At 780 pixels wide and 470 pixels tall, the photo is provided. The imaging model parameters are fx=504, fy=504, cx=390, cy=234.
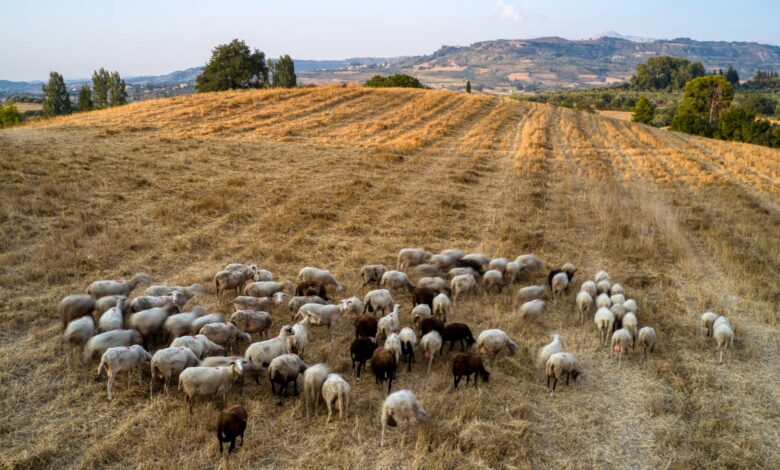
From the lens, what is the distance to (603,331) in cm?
1016

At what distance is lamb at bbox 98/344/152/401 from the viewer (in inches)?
300

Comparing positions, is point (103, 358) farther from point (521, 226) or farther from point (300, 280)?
point (521, 226)

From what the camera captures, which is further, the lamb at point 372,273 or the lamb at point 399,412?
the lamb at point 372,273

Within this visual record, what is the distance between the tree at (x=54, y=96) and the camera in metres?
77.5

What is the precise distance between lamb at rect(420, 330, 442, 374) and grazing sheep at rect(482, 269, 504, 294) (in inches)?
135

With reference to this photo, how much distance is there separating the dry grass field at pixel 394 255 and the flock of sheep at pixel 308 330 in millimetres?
330

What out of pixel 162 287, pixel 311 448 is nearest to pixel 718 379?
pixel 311 448

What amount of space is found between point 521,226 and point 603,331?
729 cm

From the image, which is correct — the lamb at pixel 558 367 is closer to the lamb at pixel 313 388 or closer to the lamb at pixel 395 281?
the lamb at pixel 313 388

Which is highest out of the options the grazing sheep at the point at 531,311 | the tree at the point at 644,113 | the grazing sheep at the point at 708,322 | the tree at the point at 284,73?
the tree at the point at 284,73

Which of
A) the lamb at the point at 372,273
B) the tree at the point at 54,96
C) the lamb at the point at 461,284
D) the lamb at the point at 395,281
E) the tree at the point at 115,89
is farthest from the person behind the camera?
the tree at the point at 115,89

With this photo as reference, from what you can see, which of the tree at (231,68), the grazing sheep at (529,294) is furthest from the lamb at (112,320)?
the tree at (231,68)

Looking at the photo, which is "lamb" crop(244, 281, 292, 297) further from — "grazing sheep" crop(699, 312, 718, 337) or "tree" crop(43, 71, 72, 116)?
"tree" crop(43, 71, 72, 116)

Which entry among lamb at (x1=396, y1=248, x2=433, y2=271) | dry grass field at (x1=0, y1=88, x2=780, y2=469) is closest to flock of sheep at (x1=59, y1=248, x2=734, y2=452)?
dry grass field at (x1=0, y1=88, x2=780, y2=469)
